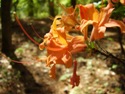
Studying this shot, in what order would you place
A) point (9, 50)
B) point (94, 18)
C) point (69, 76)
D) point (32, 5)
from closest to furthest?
1. point (94, 18)
2. point (69, 76)
3. point (9, 50)
4. point (32, 5)

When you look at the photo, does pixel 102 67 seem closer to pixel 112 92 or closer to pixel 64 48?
pixel 112 92

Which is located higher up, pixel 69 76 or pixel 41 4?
pixel 69 76

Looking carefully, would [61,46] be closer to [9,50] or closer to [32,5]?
[9,50]

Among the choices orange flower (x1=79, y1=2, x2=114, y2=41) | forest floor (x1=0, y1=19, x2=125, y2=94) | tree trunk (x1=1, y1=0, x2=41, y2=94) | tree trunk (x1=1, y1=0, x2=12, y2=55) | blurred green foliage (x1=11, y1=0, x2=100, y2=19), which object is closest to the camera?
orange flower (x1=79, y1=2, x2=114, y2=41)

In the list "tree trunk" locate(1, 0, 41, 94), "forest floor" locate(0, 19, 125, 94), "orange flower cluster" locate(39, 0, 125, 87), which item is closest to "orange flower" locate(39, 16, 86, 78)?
"orange flower cluster" locate(39, 0, 125, 87)

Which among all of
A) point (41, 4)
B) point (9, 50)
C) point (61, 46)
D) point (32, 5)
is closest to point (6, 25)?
point (9, 50)

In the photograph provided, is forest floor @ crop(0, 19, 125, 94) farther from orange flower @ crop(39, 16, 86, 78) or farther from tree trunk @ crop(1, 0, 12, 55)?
orange flower @ crop(39, 16, 86, 78)
